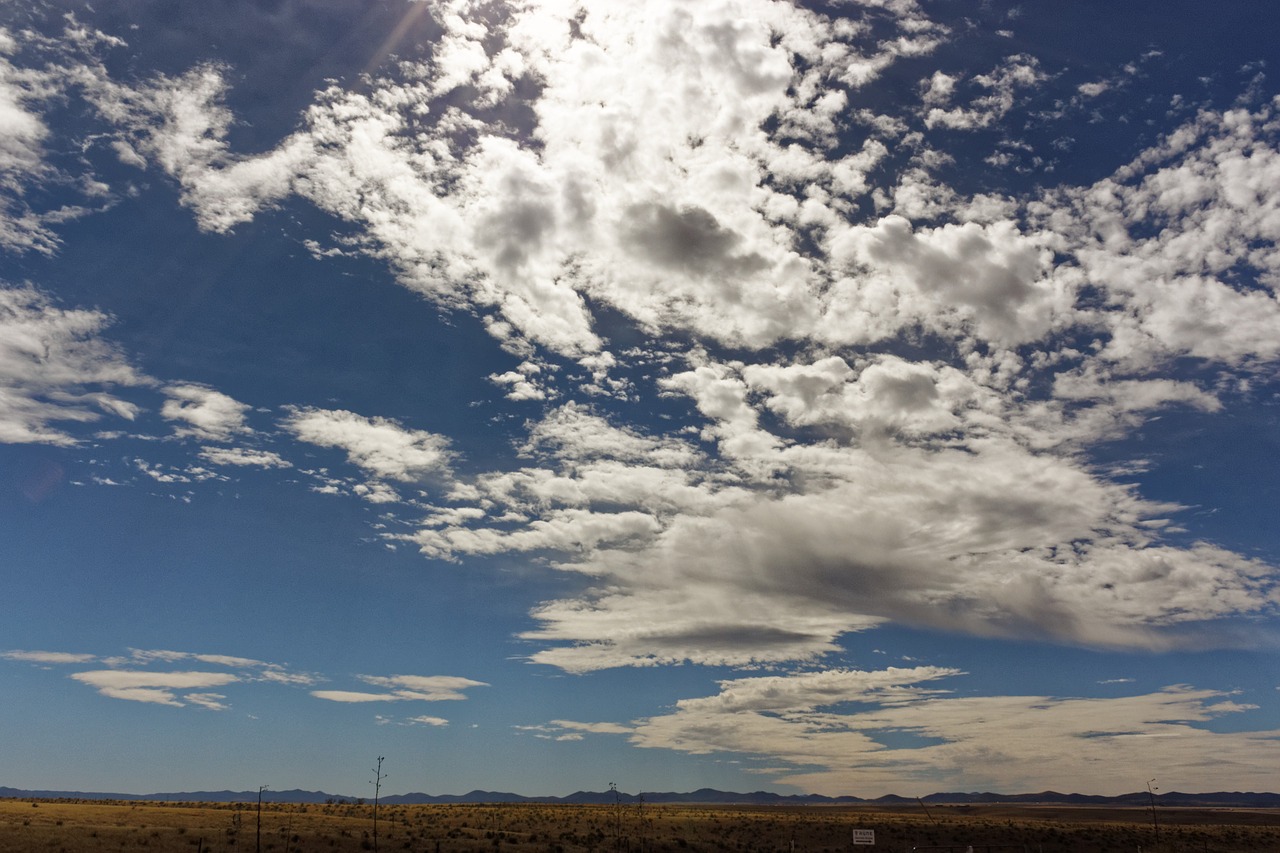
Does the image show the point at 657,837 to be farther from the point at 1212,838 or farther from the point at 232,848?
the point at 1212,838

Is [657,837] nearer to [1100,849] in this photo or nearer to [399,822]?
[399,822]

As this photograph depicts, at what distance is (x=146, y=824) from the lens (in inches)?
2987

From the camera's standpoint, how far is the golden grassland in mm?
69188

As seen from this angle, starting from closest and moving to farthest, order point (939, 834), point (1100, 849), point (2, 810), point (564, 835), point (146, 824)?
point (146, 824) → point (2, 810) → point (564, 835) → point (1100, 849) → point (939, 834)

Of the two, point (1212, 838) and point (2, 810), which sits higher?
point (2, 810)

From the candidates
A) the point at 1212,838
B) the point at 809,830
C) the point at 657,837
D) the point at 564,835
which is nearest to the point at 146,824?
the point at 564,835

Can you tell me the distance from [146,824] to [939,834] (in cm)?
9320

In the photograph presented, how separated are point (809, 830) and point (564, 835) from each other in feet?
127

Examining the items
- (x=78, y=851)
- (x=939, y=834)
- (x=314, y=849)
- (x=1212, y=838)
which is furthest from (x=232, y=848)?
(x=1212, y=838)

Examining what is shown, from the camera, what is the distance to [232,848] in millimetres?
68938

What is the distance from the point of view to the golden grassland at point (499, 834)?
69188 mm

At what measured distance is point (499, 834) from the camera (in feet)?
284

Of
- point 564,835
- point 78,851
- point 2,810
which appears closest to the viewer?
point 78,851

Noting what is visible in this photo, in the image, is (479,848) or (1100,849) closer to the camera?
(479,848)
